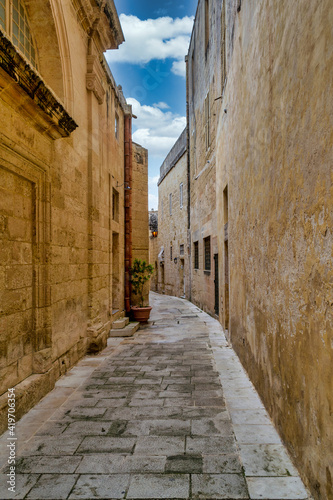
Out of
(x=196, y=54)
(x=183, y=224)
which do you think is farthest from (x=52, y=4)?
(x=183, y=224)

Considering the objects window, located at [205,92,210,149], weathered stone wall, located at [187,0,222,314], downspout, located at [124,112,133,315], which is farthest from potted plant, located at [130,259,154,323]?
window, located at [205,92,210,149]

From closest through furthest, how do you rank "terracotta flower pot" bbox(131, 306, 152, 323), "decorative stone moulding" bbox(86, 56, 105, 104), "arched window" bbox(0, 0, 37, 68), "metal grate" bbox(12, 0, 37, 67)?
"arched window" bbox(0, 0, 37, 68) < "metal grate" bbox(12, 0, 37, 67) < "decorative stone moulding" bbox(86, 56, 105, 104) < "terracotta flower pot" bbox(131, 306, 152, 323)

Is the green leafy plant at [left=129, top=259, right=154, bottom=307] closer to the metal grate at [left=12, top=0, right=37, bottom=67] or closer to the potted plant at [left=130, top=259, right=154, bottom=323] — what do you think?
the potted plant at [left=130, top=259, right=154, bottom=323]

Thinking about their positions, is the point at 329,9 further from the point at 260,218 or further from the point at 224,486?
the point at 224,486

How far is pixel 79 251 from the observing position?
562 cm

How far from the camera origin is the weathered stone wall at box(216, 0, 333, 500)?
1.92 meters

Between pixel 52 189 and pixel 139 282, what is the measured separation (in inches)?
219

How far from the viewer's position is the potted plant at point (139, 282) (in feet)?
31.0

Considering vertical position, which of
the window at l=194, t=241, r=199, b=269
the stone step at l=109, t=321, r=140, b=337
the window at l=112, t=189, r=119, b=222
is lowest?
the stone step at l=109, t=321, r=140, b=337

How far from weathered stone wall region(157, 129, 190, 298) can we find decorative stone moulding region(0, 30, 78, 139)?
38.3 feet

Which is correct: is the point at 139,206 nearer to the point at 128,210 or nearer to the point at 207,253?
the point at 128,210

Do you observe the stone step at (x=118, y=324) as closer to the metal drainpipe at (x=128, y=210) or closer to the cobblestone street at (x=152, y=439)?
the metal drainpipe at (x=128, y=210)

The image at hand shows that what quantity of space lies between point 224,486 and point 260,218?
96.7 inches

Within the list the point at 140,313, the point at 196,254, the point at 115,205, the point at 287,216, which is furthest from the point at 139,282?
the point at 287,216
